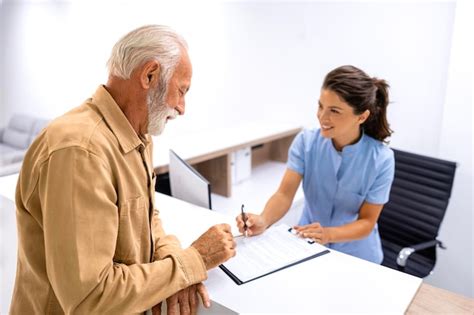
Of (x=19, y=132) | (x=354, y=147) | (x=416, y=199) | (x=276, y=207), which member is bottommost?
(x=19, y=132)

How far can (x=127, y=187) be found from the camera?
0.86 metres

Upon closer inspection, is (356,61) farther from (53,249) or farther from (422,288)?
(53,249)

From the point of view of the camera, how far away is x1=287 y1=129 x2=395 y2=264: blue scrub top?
1.55 meters

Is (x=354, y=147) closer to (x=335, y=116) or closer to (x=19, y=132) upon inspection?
(x=335, y=116)

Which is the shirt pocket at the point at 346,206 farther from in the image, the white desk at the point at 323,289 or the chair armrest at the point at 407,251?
the white desk at the point at 323,289

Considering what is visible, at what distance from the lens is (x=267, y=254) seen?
1.09 m

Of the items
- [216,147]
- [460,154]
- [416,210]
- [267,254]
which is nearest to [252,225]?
[267,254]

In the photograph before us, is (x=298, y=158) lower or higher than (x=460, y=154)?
higher

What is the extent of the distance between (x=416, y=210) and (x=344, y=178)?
53 cm

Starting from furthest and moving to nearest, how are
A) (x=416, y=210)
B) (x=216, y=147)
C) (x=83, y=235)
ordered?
(x=216, y=147) → (x=416, y=210) → (x=83, y=235)

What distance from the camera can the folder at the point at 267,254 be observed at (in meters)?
1.00

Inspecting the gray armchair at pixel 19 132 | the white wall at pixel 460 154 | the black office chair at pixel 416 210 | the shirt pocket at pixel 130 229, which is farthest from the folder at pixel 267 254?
the gray armchair at pixel 19 132

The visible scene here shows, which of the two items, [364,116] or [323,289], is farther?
[364,116]

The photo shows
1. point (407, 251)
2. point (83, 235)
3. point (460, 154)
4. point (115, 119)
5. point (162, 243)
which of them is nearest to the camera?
point (83, 235)
